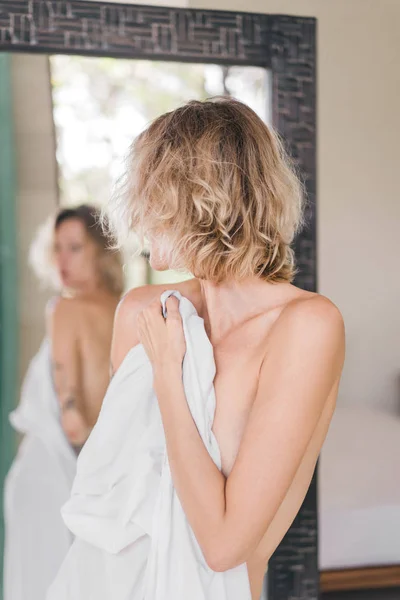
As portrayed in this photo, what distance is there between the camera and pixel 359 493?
2.10 metres

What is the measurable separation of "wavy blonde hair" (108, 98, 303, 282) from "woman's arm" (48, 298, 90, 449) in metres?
0.68

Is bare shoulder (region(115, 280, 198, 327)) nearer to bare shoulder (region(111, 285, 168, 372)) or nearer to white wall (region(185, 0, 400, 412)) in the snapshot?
bare shoulder (region(111, 285, 168, 372))

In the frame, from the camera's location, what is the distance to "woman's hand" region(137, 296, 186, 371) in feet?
3.46

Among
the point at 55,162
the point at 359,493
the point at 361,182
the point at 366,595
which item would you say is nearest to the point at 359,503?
the point at 359,493

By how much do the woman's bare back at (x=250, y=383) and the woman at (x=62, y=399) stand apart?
0.58 m

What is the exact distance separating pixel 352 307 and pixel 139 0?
1.13 m

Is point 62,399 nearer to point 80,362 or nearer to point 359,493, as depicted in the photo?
point 80,362

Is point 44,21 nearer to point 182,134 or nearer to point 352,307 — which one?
point 182,134

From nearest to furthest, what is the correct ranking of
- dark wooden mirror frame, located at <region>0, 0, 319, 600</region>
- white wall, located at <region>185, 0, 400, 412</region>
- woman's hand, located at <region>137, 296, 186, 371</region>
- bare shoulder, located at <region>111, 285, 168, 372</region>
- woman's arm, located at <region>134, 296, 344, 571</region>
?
woman's arm, located at <region>134, 296, 344, 571</region>
woman's hand, located at <region>137, 296, 186, 371</region>
bare shoulder, located at <region>111, 285, 168, 372</region>
dark wooden mirror frame, located at <region>0, 0, 319, 600</region>
white wall, located at <region>185, 0, 400, 412</region>

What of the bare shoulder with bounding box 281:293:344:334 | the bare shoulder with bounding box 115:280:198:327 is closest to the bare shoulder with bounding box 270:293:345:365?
the bare shoulder with bounding box 281:293:344:334

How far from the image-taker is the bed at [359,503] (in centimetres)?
208

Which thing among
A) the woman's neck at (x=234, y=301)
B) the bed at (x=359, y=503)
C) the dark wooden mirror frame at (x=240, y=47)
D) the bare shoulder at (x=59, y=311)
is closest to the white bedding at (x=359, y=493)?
the bed at (x=359, y=503)

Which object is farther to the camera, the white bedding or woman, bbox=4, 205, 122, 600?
the white bedding

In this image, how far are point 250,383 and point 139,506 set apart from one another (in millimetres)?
316
